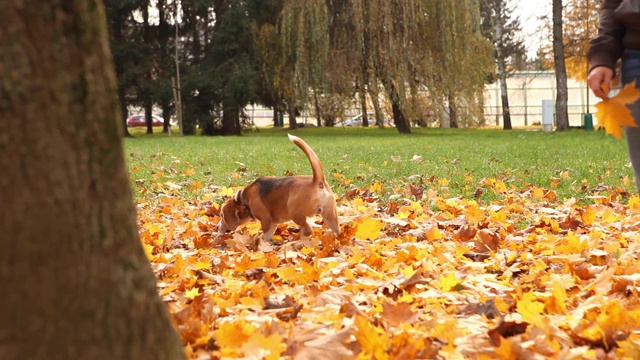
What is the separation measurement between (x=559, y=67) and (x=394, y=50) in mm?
6827

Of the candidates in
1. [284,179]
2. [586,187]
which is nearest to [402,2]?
[586,187]

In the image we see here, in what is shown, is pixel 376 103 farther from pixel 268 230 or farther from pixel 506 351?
pixel 506 351

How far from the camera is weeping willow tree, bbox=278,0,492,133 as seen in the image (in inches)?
1073

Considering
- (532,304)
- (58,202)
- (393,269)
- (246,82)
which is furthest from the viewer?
(246,82)

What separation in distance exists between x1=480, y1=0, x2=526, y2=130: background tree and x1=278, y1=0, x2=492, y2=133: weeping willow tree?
1450 centimetres

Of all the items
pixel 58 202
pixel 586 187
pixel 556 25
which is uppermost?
pixel 556 25

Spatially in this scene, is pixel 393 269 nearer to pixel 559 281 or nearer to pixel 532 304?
pixel 559 281

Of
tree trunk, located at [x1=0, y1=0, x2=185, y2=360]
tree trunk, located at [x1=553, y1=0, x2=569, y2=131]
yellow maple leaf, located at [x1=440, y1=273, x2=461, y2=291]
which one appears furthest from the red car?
tree trunk, located at [x1=0, y1=0, x2=185, y2=360]

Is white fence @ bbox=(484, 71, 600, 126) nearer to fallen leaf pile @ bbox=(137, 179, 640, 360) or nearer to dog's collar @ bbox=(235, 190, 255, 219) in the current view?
fallen leaf pile @ bbox=(137, 179, 640, 360)

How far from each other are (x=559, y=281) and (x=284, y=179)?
230 centimetres

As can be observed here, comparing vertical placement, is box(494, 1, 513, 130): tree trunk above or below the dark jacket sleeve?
above

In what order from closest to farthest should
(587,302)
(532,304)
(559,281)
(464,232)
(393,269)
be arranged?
(532,304) → (587,302) → (559,281) → (393,269) → (464,232)

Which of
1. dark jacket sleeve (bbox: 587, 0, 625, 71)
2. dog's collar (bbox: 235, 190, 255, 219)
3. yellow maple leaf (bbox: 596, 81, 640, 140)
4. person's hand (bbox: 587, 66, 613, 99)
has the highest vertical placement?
dark jacket sleeve (bbox: 587, 0, 625, 71)

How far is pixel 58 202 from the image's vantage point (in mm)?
1527
